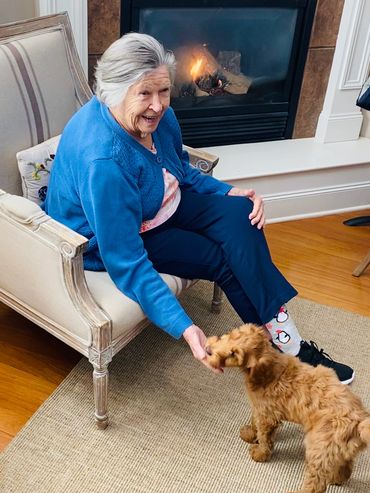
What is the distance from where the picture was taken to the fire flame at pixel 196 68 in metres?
2.77

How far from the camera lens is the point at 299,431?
1.72 meters

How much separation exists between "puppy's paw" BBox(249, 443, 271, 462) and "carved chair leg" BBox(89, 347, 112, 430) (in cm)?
42

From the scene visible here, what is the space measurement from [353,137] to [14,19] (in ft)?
5.63

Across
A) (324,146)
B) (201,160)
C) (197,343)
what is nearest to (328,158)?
(324,146)

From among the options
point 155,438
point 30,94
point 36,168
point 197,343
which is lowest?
point 155,438

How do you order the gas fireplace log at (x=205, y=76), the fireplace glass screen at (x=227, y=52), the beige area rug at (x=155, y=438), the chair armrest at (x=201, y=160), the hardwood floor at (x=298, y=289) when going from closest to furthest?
1. the beige area rug at (x=155, y=438)
2. the hardwood floor at (x=298, y=289)
3. the chair armrest at (x=201, y=160)
4. the fireplace glass screen at (x=227, y=52)
5. the gas fireplace log at (x=205, y=76)

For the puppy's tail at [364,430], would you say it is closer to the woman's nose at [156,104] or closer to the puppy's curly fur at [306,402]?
the puppy's curly fur at [306,402]

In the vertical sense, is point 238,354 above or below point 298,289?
above

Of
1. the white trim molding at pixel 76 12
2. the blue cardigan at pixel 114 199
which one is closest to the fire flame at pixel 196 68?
the white trim molding at pixel 76 12

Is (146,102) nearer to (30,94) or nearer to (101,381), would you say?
(30,94)

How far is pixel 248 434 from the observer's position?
1.67 meters

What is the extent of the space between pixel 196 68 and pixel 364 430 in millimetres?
1946

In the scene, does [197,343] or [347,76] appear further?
[347,76]

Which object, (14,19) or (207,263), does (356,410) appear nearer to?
(207,263)
